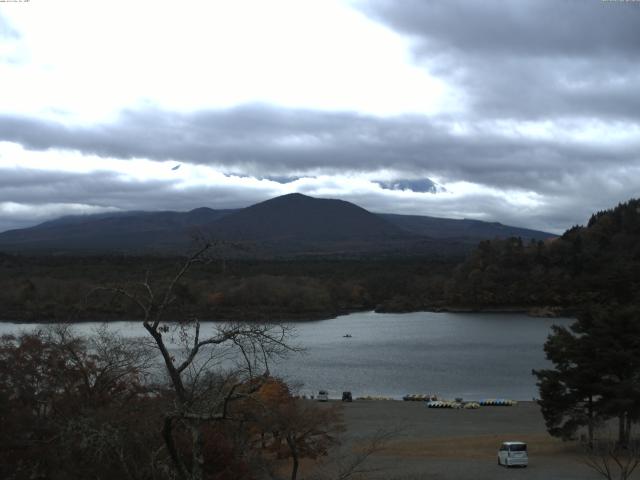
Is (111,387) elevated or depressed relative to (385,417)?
elevated

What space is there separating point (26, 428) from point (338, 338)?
59716 mm

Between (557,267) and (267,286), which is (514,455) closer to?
(267,286)

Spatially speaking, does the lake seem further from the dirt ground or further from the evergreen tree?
the evergreen tree

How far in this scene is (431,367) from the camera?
168 ft

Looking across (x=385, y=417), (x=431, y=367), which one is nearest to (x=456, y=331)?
(x=431, y=367)

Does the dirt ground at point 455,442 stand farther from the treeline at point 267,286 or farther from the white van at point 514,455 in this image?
the treeline at point 267,286

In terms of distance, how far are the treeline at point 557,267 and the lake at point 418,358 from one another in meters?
18.2

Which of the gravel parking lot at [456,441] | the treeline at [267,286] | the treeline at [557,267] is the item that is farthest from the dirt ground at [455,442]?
the treeline at [557,267]

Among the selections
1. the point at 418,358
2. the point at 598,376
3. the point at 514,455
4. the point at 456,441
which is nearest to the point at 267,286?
the point at 418,358

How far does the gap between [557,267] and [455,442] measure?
324ft

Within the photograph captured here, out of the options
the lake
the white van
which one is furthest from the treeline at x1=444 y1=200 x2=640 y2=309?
the white van

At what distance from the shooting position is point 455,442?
2614cm

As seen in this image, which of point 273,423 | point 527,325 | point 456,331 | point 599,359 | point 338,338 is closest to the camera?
point 273,423

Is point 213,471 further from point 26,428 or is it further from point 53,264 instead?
point 53,264
